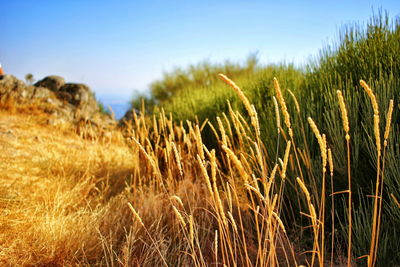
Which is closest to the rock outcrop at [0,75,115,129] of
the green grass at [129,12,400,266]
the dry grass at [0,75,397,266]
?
the dry grass at [0,75,397,266]

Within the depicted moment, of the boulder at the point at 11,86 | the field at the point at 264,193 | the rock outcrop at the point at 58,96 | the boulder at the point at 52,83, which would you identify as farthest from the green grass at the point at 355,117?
the boulder at the point at 52,83

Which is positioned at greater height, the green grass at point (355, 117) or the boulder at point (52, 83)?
the boulder at point (52, 83)

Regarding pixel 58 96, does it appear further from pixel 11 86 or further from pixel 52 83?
pixel 11 86

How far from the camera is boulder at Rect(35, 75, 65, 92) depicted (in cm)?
994

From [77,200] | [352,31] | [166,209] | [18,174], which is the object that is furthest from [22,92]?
[352,31]

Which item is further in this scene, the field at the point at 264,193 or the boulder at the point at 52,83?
the boulder at the point at 52,83

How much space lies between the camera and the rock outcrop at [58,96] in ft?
27.8

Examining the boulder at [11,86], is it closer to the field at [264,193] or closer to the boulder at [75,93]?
the boulder at [75,93]

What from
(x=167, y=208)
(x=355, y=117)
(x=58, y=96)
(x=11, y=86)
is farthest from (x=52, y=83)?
(x=355, y=117)

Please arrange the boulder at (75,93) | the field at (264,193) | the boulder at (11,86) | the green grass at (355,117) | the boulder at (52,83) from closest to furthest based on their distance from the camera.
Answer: the field at (264,193) → the green grass at (355,117) → the boulder at (11,86) → the boulder at (75,93) → the boulder at (52,83)

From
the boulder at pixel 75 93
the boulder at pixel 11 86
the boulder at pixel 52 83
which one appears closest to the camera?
the boulder at pixel 11 86

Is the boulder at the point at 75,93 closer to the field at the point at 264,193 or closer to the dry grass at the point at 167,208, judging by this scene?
the dry grass at the point at 167,208

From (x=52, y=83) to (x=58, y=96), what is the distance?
1.89 ft

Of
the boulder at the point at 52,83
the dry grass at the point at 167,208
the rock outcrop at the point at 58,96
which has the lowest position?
the dry grass at the point at 167,208
